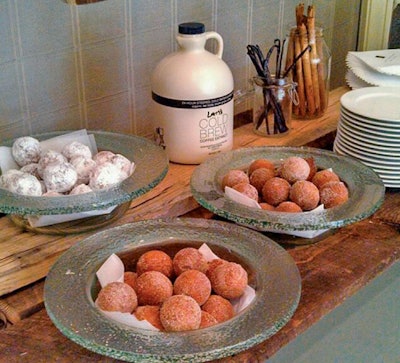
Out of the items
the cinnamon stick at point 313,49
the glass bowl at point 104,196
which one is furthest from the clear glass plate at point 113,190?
the cinnamon stick at point 313,49

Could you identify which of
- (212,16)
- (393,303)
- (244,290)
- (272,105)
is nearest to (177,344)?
(244,290)

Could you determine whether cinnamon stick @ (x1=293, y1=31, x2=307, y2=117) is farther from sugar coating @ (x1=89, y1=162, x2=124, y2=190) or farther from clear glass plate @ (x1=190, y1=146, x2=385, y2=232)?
sugar coating @ (x1=89, y1=162, x2=124, y2=190)

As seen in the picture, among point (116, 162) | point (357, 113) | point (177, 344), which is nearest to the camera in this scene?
point (177, 344)

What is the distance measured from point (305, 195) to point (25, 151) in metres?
0.41

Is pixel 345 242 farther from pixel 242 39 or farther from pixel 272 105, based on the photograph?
pixel 242 39

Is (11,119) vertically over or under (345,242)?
over

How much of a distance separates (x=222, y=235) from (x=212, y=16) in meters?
0.60

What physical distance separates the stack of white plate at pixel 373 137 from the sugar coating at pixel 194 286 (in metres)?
0.44

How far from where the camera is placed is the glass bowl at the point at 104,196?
83cm

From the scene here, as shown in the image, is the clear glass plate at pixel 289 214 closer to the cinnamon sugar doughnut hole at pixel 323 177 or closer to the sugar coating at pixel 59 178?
the cinnamon sugar doughnut hole at pixel 323 177

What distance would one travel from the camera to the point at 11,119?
1.04 meters

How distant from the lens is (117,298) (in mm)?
702

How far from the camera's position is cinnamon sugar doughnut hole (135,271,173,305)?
724 mm

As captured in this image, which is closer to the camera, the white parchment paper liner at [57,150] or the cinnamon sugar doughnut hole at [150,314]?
the cinnamon sugar doughnut hole at [150,314]
